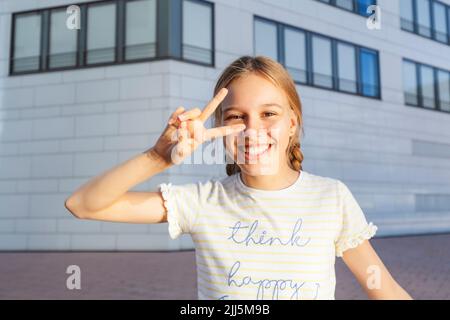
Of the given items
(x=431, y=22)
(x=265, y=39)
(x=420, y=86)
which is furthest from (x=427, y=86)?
(x=265, y=39)

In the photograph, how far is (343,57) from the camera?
51.1ft

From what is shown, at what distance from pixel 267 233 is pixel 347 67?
49.3 ft

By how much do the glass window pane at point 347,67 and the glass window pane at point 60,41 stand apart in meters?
8.38

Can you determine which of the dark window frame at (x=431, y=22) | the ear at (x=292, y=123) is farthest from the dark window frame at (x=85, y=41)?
the ear at (x=292, y=123)

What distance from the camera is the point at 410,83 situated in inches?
688

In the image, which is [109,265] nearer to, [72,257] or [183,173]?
[72,257]

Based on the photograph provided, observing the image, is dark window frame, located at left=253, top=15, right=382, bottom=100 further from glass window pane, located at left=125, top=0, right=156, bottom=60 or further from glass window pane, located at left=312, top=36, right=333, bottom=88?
glass window pane, located at left=125, top=0, right=156, bottom=60

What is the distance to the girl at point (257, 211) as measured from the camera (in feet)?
5.01

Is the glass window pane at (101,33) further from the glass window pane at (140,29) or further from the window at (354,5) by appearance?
the window at (354,5)

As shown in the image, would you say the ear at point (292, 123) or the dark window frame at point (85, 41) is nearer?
the ear at point (292, 123)

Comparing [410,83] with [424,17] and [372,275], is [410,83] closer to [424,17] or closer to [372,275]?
[424,17]

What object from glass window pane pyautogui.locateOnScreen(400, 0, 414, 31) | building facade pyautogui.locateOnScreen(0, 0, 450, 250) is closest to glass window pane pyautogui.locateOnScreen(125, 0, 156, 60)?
building facade pyautogui.locateOnScreen(0, 0, 450, 250)

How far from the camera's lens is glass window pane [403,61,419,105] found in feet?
56.9

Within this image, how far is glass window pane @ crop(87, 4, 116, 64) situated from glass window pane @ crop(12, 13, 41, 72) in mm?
1575
